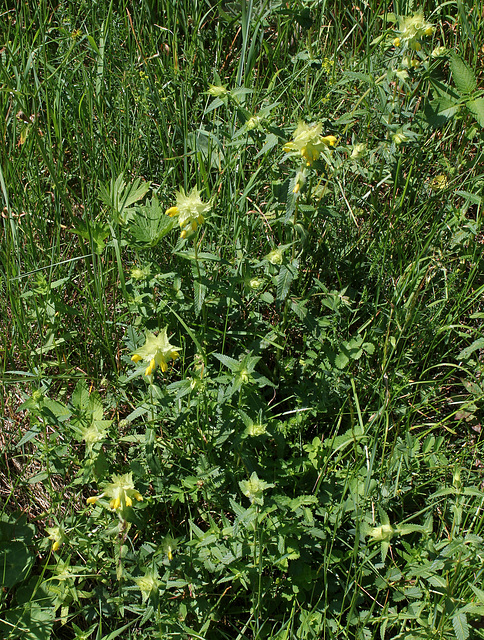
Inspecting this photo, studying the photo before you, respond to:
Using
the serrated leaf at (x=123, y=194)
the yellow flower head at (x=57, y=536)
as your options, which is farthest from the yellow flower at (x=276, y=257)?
the yellow flower head at (x=57, y=536)

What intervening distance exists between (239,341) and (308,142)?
2.63ft

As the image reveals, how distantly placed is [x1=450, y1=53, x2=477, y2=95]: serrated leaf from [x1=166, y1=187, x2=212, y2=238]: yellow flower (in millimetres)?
1302

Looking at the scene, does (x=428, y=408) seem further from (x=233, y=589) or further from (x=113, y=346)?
(x=113, y=346)

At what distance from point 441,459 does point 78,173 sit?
6.67ft

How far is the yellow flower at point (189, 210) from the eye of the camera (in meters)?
1.66

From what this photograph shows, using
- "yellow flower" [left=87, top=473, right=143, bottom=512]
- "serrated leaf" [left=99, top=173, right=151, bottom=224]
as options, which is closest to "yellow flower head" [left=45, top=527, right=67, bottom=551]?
"yellow flower" [left=87, top=473, right=143, bottom=512]

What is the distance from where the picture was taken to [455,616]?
162cm

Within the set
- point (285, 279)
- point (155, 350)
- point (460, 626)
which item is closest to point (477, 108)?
point (285, 279)

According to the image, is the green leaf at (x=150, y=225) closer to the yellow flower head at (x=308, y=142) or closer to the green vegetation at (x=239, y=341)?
the green vegetation at (x=239, y=341)

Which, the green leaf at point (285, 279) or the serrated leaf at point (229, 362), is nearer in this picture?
the serrated leaf at point (229, 362)

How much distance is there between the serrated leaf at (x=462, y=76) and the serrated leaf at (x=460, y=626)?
192 cm

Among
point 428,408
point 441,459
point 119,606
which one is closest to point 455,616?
point 441,459

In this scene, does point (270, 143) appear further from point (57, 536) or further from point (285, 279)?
point (57, 536)

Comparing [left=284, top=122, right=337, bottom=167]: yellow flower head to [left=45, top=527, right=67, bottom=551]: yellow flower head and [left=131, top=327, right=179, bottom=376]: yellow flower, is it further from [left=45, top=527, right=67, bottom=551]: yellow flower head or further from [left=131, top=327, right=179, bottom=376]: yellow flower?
[left=45, top=527, right=67, bottom=551]: yellow flower head
